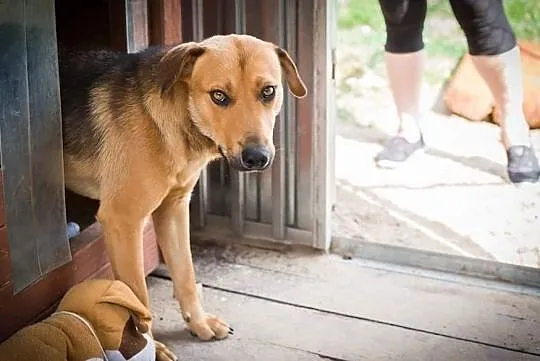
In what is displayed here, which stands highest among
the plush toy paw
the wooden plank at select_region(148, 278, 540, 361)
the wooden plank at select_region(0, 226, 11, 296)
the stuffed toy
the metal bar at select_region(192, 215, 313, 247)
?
the wooden plank at select_region(0, 226, 11, 296)

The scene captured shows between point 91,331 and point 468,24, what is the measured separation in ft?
5.38

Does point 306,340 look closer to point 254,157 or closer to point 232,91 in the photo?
point 254,157

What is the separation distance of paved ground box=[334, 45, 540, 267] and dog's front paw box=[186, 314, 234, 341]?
2.69 feet

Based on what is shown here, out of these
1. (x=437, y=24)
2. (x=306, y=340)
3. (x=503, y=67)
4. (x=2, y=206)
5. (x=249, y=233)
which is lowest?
(x=306, y=340)

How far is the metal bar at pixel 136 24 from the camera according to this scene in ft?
8.56

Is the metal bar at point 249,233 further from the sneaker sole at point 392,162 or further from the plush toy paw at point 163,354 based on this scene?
the plush toy paw at point 163,354

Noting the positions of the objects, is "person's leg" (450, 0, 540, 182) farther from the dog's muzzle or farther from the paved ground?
the dog's muzzle

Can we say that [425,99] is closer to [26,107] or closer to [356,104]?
[356,104]

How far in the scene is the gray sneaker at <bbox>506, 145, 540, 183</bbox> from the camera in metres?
3.06

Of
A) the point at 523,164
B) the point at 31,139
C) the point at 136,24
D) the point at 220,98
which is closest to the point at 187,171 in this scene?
the point at 220,98

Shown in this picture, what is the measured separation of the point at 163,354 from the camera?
8.07ft

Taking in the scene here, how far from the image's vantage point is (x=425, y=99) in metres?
3.33

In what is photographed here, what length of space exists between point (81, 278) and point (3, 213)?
0.45 m

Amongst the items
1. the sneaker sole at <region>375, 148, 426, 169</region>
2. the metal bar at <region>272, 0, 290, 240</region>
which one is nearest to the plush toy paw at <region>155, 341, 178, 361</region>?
the metal bar at <region>272, 0, 290, 240</region>
